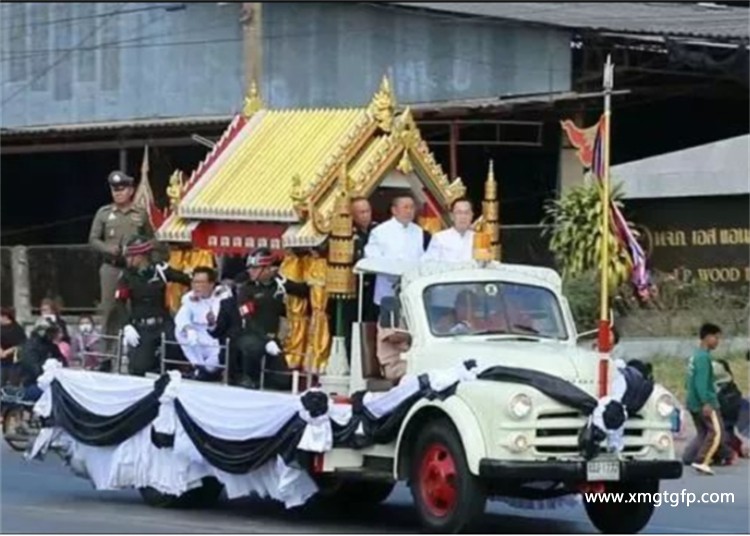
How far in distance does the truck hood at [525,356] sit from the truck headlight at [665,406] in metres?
0.56

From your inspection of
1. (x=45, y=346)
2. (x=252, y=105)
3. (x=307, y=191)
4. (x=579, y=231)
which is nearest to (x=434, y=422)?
(x=307, y=191)

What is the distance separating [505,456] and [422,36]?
887 inches

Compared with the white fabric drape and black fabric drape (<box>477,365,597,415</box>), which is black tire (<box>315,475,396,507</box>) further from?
black fabric drape (<box>477,365,597,415</box>)

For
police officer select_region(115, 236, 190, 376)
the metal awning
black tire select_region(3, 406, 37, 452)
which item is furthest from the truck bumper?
the metal awning

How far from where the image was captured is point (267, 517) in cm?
1777

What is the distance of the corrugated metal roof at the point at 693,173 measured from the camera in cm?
2952

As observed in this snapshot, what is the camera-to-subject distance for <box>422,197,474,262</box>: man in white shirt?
57.8ft

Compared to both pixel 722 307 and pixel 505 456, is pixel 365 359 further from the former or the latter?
pixel 722 307

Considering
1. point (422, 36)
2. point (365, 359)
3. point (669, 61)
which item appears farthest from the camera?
point (422, 36)

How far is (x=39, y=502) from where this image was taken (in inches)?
755

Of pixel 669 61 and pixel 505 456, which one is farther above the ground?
pixel 669 61

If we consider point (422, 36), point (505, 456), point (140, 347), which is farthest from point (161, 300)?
point (422, 36)

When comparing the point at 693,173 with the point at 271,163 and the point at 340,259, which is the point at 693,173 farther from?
the point at 340,259

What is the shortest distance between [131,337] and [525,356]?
170 inches
